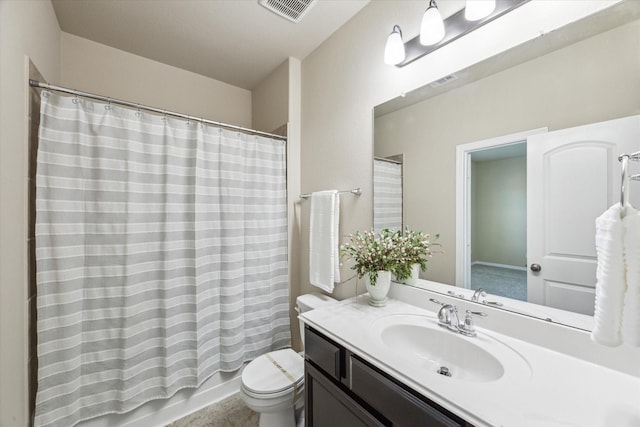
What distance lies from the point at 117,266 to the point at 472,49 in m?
2.07

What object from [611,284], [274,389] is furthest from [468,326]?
[274,389]

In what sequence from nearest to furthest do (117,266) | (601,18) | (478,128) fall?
(601,18) < (478,128) < (117,266)

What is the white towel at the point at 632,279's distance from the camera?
22.5 inches

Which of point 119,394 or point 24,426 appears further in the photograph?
point 119,394

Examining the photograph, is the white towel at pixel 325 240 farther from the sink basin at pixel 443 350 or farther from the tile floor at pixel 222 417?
the tile floor at pixel 222 417

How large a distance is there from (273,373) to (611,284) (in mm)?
1463

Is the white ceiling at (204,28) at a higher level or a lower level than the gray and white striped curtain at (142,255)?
higher

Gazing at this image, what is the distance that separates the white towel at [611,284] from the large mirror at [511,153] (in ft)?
0.96

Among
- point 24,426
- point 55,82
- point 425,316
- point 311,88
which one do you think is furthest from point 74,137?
point 425,316

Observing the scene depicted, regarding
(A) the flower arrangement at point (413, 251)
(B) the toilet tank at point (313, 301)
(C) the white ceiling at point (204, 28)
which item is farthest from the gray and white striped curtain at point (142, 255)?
(A) the flower arrangement at point (413, 251)

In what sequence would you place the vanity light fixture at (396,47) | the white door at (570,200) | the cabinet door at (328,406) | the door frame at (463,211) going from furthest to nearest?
the vanity light fixture at (396,47), the door frame at (463,211), the cabinet door at (328,406), the white door at (570,200)

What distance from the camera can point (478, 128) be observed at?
3.68 feet

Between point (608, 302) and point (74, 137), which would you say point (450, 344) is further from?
point (74, 137)

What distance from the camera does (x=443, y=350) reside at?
1.03 meters
